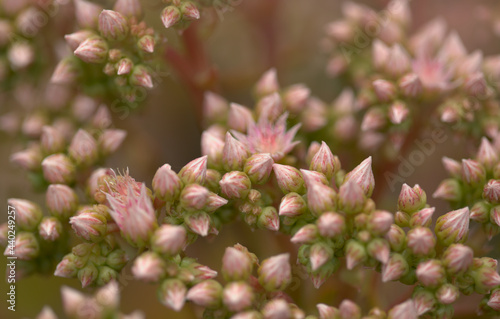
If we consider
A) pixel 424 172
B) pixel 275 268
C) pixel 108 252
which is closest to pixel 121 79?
pixel 108 252

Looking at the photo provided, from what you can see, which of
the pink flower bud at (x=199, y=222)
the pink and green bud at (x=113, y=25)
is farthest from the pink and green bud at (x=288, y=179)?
the pink and green bud at (x=113, y=25)

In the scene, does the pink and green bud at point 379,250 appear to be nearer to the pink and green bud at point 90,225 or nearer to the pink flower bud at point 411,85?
the pink flower bud at point 411,85

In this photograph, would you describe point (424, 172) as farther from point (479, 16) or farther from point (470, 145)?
point (479, 16)

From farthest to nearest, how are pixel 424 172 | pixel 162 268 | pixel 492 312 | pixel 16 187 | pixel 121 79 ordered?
pixel 424 172
pixel 16 187
pixel 121 79
pixel 492 312
pixel 162 268

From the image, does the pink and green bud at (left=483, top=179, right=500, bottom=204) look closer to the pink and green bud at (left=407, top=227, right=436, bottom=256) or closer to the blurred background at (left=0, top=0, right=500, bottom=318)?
the pink and green bud at (left=407, top=227, right=436, bottom=256)

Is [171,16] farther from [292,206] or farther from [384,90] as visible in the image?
[384,90]

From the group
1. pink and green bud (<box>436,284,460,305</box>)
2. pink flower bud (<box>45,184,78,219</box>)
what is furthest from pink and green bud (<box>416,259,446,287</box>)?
pink flower bud (<box>45,184,78,219</box>)
